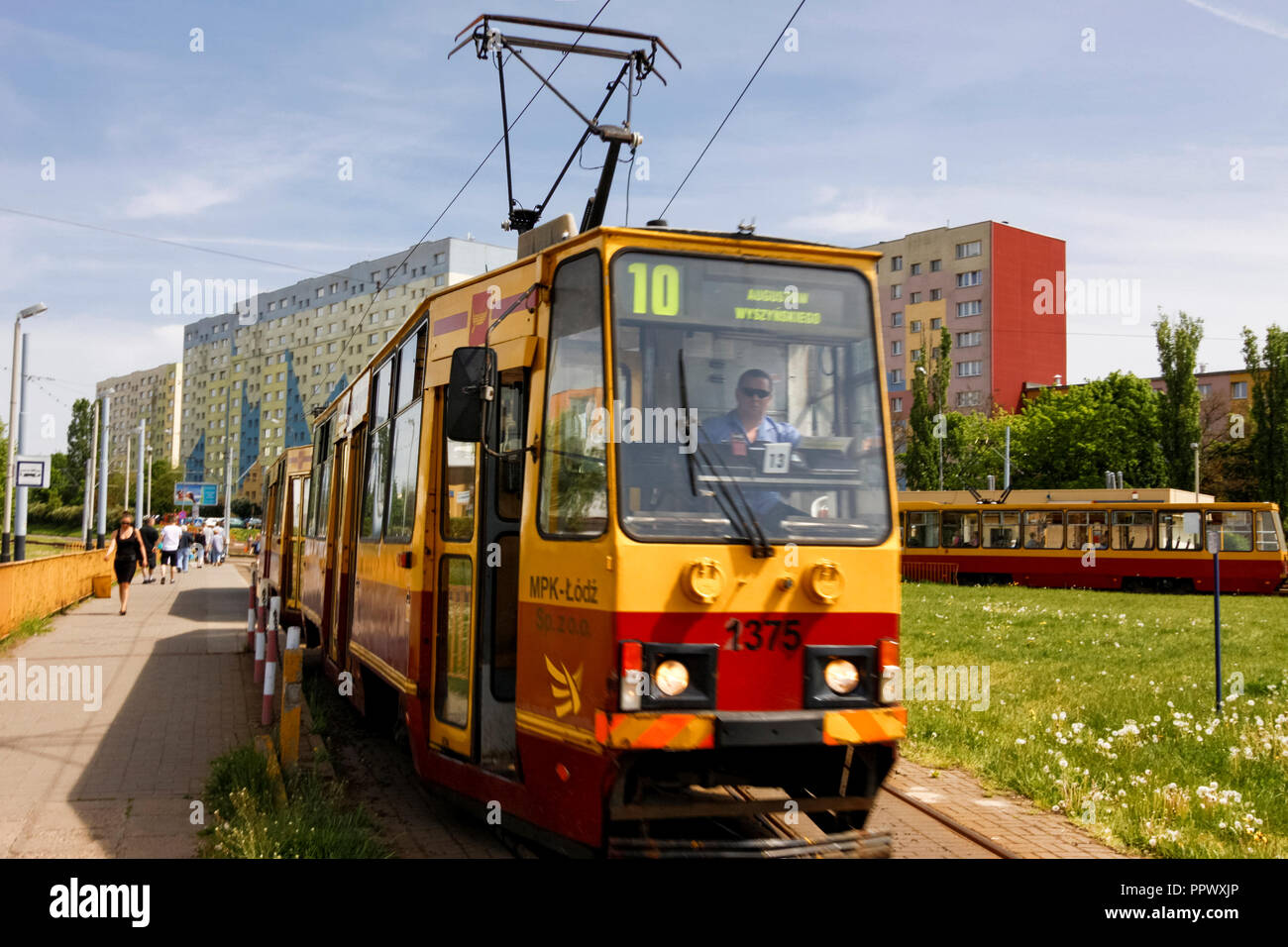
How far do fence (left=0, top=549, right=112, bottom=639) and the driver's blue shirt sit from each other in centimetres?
1335

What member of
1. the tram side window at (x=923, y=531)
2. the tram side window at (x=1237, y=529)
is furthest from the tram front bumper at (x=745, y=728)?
the tram side window at (x=923, y=531)

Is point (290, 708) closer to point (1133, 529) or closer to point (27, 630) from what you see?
point (27, 630)

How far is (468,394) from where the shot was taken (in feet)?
18.9

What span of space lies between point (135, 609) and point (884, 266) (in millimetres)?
64613

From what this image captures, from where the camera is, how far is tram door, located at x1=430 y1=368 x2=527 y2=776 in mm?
6266

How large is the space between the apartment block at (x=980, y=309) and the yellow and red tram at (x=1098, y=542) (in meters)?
36.4

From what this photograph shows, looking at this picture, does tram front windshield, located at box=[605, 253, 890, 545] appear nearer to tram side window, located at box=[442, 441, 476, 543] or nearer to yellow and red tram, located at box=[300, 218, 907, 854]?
yellow and red tram, located at box=[300, 218, 907, 854]

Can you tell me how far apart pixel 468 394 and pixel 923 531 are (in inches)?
1439

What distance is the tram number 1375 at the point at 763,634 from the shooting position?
523 cm

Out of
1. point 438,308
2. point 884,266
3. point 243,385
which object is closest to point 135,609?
point 438,308

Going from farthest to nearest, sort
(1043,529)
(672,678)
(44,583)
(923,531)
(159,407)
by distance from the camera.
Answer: (159,407)
(923,531)
(1043,529)
(44,583)
(672,678)

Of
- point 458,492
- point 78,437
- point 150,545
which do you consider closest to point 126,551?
point 150,545

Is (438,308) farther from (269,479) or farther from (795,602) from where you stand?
(269,479)

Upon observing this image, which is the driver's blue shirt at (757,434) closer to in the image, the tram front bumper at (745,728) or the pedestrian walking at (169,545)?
the tram front bumper at (745,728)
